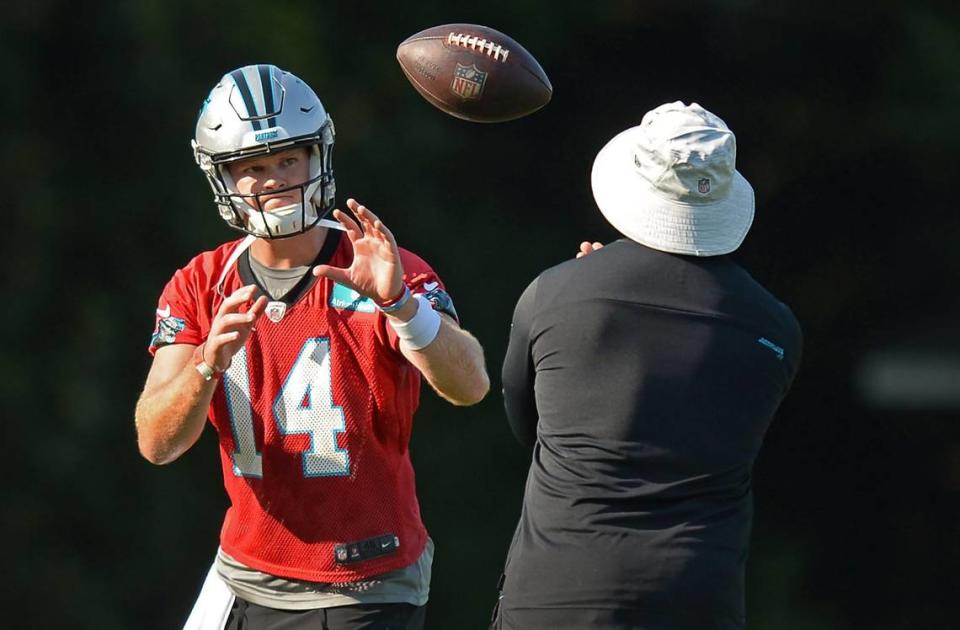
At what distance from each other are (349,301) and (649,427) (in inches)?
32.8

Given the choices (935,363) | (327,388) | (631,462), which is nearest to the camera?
(631,462)

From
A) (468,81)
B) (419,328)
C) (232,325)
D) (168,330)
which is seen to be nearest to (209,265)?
(168,330)

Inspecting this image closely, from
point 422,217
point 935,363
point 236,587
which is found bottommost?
point 935,363

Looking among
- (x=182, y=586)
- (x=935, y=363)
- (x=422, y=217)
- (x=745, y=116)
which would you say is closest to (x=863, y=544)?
(x=935, y=363)

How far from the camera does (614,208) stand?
3.02 m

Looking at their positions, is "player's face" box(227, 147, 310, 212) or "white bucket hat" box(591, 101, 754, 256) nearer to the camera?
"white bucket hat" box(591, 101, 754, 256)

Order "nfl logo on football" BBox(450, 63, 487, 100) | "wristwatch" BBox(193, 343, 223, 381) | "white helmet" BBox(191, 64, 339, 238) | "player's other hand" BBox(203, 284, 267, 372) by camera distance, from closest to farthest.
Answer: "player's other hand" BBox(203, 284, 267, 372)
"wristwatch" BBox(193, 343, 223, 381)
"white helmet" BBox(191, 64, 339, 238)
"nfl logo on football" BBox(450, 63, 487, 100)

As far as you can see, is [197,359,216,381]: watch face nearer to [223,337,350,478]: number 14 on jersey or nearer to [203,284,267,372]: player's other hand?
[203,284,267,372]: player's other hand

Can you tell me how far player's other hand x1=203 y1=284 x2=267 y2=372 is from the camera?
3178 mm

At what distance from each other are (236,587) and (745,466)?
3.92ft

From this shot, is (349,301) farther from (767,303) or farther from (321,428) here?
(767,303)

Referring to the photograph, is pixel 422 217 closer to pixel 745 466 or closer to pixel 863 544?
pixel 863 544

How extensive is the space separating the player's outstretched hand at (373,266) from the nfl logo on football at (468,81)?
0.76 metres

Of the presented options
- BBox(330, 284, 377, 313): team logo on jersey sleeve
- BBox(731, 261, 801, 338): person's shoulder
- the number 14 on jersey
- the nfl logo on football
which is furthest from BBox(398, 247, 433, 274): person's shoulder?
BBox(731, 261, 801, 338): person's shoulder
